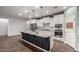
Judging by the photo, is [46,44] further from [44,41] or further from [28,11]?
[28,11]

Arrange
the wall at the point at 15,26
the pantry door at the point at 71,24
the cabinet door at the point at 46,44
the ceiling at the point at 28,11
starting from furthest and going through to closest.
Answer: the pantry door at the point at 71,24 < the wall at the point at 15,26 < the cabinet door at the point at 46,44 < the ceiling at the point at 28,11

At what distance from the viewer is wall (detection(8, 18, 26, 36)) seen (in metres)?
2.88

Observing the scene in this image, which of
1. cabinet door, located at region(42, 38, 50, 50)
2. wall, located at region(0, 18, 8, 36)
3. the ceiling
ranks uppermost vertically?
the ceiling

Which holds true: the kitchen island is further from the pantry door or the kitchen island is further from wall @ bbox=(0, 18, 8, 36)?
wall @ bbox=(0, 18, 8, 36)

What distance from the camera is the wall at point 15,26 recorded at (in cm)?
288

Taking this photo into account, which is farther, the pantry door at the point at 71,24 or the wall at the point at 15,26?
the pantry door at the point at 71,24

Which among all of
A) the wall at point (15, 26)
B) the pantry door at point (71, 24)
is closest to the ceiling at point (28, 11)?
the wall at point (15, 26)

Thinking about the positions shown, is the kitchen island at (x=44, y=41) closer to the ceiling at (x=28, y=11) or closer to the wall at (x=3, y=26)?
the ceiling at (x=28, y=11)

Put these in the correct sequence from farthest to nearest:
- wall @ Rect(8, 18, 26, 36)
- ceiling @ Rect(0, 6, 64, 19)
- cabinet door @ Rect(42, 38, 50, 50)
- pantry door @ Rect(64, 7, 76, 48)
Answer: pantry door @ Rect(64, 7, 76, 48) → wall @ Rect(8, 18, 26, 36) → cabinet door @ Rect(42, 38, 50, 50) → ceiling @ Rect(0, 6, 64, 19)

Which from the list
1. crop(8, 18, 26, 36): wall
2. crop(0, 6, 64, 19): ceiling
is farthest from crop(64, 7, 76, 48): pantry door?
crop(8, 18, 26, 36): wall

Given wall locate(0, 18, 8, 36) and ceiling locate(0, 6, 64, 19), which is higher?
ceiling locate(0, 6, 64, 19)

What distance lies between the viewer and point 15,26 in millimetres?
3162

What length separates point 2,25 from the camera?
111 inches
